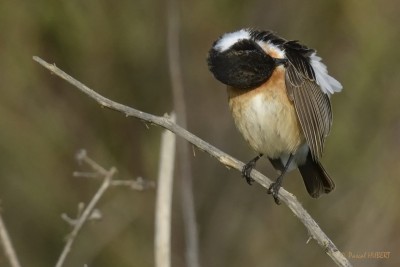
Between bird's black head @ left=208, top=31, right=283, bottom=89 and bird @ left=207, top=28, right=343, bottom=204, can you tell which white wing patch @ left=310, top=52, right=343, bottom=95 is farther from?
bird's black head @ left=208, top=31, right=283, bottom=89

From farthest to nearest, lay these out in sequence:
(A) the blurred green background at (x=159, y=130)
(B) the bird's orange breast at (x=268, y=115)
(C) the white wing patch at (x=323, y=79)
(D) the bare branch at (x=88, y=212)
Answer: (A) the blurred green background at (x=159, y=130), (C) the white wing patch at (x=323, y=79), (B) the bird's orange breast at (x=268, y=115), (D) the bare branch at (x=88, y=212)

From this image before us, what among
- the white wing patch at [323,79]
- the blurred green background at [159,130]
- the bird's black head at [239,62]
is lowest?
the bird's black head at [239,62]

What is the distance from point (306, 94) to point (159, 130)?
3.06 metres

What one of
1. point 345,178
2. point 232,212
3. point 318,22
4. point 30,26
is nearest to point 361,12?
point 318,22

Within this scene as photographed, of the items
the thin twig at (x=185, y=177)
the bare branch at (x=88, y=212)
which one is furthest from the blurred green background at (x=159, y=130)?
the bare branch at (x=88, y=212)

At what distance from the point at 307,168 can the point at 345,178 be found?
275 centimetres

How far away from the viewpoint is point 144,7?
6.66 metres

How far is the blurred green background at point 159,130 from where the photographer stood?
261 inches

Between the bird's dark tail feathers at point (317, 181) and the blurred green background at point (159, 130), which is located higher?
the blurred green background at point (159, 130)

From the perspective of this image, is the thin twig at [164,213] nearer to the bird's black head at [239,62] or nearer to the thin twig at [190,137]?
the bird's black head at [239,62]

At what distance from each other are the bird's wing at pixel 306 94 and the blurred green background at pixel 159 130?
2.52 meters

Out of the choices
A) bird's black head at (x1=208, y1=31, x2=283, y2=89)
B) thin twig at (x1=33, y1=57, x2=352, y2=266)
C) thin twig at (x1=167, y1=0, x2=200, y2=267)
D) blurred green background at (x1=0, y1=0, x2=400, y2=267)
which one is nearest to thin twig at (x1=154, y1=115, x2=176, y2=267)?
thin twig at (x1=167, y1=0, x2=200, y2=267)

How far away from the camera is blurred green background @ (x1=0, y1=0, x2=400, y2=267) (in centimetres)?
662

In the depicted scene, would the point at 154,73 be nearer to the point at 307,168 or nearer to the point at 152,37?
the point at 152,37
